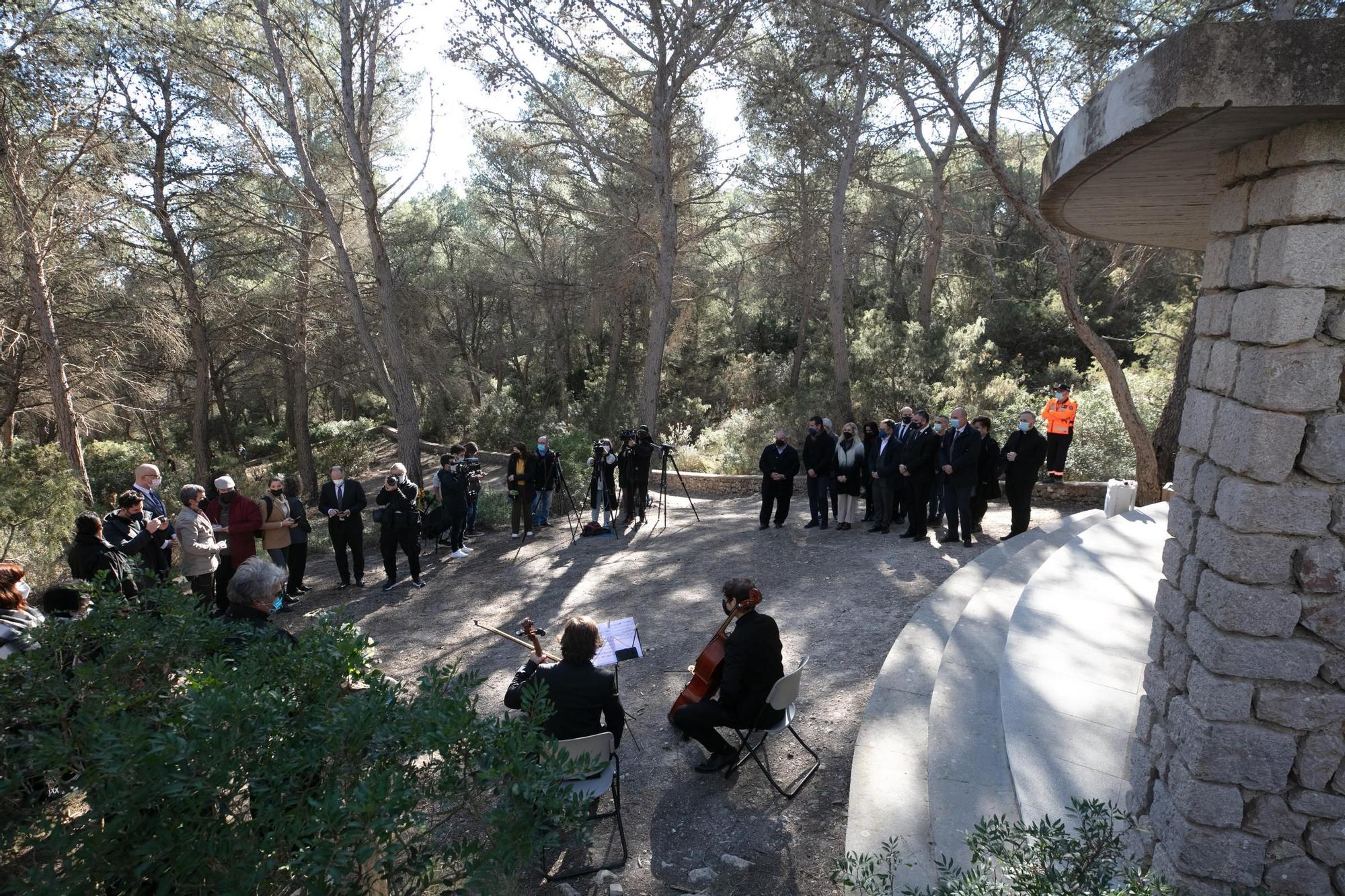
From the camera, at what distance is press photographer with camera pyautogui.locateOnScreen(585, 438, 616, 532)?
392 inches

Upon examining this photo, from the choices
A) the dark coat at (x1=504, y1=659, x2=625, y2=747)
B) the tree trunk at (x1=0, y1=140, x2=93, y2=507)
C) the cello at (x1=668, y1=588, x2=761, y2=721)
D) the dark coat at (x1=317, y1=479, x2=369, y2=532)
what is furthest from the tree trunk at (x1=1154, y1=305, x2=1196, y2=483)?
the tree trunk at (x1=0, y1=140, x2=93, y2=507)

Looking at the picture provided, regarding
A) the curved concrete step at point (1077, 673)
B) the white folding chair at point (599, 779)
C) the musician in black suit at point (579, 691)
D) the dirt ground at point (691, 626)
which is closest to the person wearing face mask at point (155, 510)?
the dirt ground at point (691, 626)

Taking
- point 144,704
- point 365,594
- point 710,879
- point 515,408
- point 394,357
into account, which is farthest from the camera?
point 515,408

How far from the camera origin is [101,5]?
10031 millimetres

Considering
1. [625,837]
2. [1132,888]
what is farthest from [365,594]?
[1132,888]

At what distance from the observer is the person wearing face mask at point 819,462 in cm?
908

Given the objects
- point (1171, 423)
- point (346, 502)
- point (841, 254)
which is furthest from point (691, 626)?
point (841, 254)

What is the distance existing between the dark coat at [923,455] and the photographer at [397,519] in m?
5.65

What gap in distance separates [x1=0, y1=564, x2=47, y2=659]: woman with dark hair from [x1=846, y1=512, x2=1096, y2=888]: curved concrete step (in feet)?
14.5

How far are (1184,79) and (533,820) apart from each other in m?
2.80

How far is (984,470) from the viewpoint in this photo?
8.20 meters

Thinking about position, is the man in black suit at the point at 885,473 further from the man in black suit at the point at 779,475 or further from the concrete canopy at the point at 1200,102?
the concrete canopy at the point at 1200,102

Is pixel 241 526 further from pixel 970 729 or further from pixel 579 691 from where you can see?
pixel 970 729

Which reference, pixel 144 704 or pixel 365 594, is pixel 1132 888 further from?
pixel 365 594
